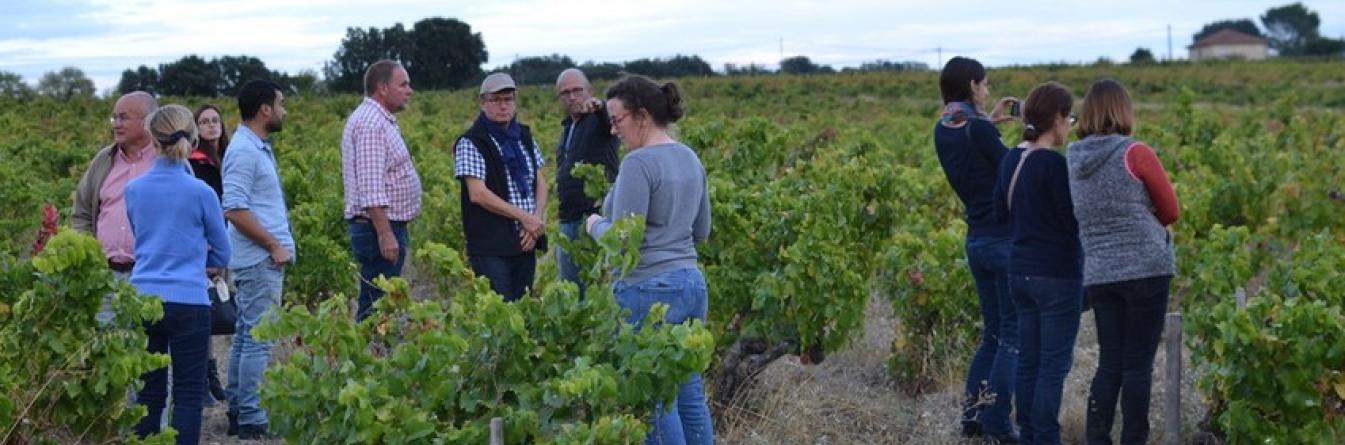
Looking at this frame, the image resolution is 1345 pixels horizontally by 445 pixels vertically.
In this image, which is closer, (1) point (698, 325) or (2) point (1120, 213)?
(1) point (698, 325)

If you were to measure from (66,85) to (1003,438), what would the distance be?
44110 millimetres

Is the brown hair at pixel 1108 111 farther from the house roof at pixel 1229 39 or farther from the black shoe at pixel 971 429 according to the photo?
the house roof at pixel 1229 39

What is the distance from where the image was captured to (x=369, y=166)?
6.09m

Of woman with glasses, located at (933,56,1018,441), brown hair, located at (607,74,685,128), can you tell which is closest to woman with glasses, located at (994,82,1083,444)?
woman with glasses, located at (933,56,1018,441)

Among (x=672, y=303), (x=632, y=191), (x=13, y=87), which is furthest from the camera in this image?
(x=13, y=87)

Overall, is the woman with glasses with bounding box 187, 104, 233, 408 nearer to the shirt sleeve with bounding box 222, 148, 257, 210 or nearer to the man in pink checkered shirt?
the shirt sleeve with bounding box 222, 148, 257, 210

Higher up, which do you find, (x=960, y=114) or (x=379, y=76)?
(x=379, y=76)

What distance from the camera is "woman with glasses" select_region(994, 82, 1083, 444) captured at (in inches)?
201

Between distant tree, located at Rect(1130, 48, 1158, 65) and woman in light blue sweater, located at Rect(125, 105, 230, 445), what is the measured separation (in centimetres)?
6925

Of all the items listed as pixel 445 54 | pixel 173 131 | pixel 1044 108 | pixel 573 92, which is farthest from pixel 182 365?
pixel 445 54

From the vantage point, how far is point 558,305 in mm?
3949

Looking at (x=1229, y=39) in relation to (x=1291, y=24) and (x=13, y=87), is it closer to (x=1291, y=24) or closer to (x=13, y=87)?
(x=1291, y=24)

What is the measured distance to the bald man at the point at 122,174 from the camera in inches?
197

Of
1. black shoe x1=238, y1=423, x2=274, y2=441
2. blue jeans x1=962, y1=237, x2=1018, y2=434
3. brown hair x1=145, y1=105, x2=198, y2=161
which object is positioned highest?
brown hair x1=145, y1=105, x2=198, y2=161
